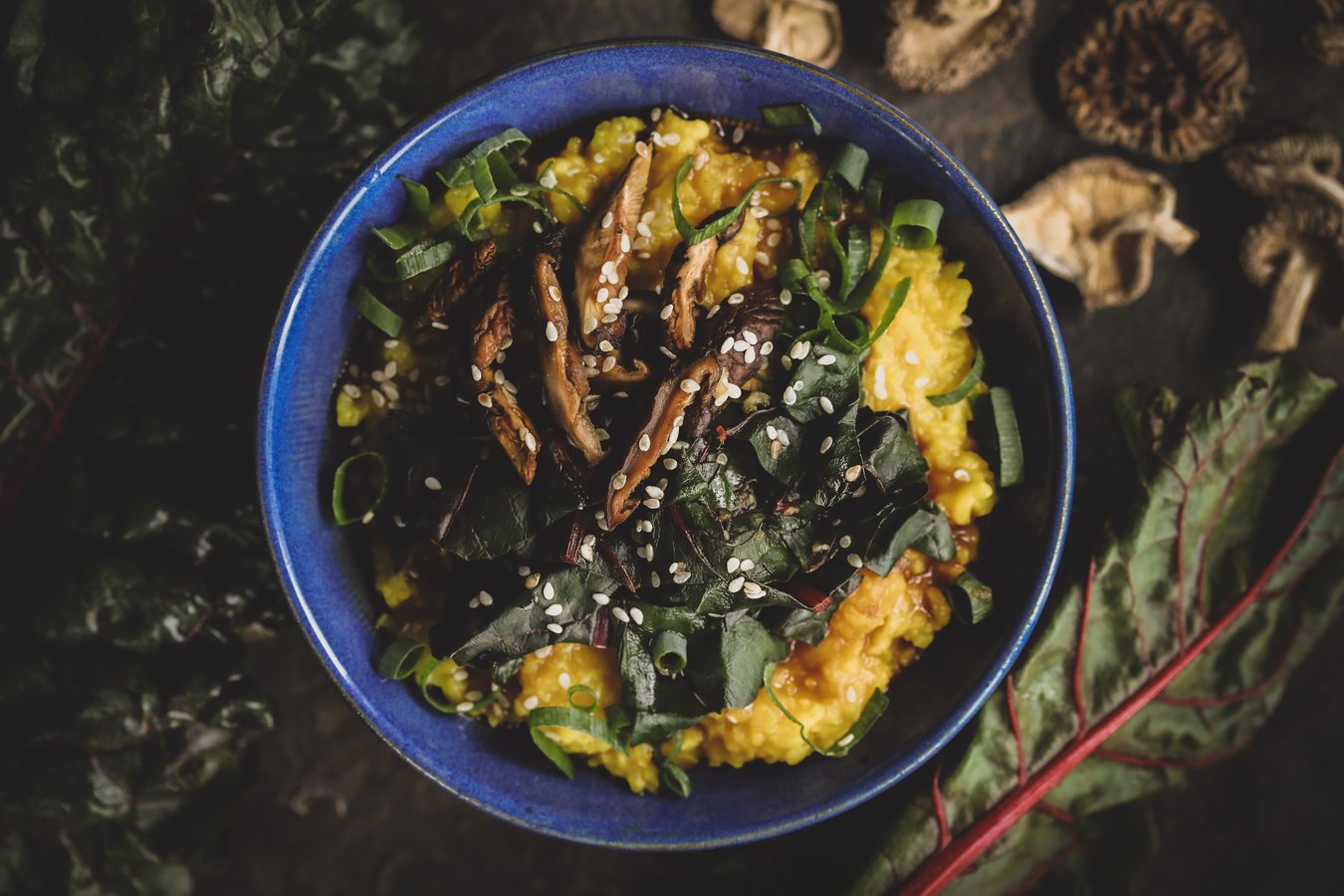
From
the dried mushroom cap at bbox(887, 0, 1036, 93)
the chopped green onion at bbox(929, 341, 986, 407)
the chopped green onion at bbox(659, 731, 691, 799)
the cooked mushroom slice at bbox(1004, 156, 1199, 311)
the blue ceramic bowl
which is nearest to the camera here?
the blue ceramic bowl

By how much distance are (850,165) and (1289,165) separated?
1.80m

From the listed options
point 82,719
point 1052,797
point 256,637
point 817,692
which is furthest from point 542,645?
point 1052,797

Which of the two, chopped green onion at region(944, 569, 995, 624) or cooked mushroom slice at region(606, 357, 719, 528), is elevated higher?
cooked mushroom slice at region(606, 357, 719, 528)

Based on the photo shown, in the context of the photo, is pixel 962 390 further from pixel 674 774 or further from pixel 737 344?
pixel 674 774

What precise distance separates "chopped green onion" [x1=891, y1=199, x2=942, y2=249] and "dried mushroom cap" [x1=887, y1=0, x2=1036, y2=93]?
0.86 metres

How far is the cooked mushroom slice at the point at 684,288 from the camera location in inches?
99.3

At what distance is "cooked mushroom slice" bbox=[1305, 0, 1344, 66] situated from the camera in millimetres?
3354

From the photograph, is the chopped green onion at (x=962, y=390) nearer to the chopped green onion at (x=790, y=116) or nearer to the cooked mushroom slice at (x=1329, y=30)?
the chopped green onion at (x=790, y=116)

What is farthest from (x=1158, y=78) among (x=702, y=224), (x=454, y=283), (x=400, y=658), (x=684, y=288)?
(x=400, y=658)

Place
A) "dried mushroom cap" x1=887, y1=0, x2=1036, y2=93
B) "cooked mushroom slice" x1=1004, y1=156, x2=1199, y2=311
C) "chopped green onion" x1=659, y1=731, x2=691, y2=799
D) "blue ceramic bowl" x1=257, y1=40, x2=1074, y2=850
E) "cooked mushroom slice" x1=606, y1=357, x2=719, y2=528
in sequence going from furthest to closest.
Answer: "cooked mushroom slice" x1=1004, y1=156, x2=1199, y2=311, "dried mushroom cap" x1=887, y1=0, x2=1036, y2=93, "chopped green onion" x1=659, y1=731, x2=691, y2=799, "blue ceramic bowl" x1=257, y1=40, x2=1074, y2=850, "cooked mushroom slice" x1=606, y1=357, x2=719, y2=528

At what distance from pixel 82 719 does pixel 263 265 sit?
5.24ft

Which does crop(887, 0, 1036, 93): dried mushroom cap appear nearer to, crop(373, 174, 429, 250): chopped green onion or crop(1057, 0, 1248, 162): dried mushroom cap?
crop(1057, 0, 1248, 162): dried mushroom cap

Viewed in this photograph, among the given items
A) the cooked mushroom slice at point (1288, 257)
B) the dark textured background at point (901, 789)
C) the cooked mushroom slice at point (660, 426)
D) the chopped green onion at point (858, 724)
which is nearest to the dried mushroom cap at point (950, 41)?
the dark textured background at point (901, 789)

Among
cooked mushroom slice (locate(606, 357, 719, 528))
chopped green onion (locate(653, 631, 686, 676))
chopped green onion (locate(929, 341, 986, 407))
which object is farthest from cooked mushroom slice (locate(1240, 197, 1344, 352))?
chopped green onion (locate(653, 631, 686, 676))
